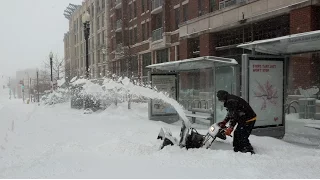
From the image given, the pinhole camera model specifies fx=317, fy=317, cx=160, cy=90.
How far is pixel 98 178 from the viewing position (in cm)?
428

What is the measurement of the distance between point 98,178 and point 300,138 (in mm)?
7051

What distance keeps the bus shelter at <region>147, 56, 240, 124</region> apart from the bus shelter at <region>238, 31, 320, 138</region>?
3.08ft

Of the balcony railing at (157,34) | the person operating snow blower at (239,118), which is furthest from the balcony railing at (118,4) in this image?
the person operating snow blower at (239,118)

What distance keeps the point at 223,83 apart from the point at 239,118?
424 centimetres

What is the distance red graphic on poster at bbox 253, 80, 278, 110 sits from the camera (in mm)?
8820

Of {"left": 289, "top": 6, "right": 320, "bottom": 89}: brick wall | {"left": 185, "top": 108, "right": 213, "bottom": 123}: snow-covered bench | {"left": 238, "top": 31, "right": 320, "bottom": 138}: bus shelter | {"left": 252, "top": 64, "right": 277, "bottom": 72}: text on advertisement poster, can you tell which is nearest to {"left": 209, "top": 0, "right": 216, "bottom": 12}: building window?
{"left": 289, "top": 6, "right": 320, "bottom": 89}: brick wall

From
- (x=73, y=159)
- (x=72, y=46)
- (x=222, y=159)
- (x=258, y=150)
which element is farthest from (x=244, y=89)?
(x=72, y=46)

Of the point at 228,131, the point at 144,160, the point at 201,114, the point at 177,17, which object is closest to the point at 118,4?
the point at 177,17

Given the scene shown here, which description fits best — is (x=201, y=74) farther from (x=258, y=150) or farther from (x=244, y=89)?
(x=258, y=150)

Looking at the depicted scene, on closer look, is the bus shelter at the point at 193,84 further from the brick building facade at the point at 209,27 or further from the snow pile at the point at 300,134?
the brick building facade at the point at 209,27

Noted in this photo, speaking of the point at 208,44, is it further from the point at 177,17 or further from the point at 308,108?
the point at 308,108

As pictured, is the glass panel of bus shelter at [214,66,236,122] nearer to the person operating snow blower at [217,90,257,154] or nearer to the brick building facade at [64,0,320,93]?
the person operating snow blower at [217,90,257,154]

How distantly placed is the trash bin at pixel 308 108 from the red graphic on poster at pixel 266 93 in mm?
4053

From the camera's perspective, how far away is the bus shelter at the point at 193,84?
10.2m
